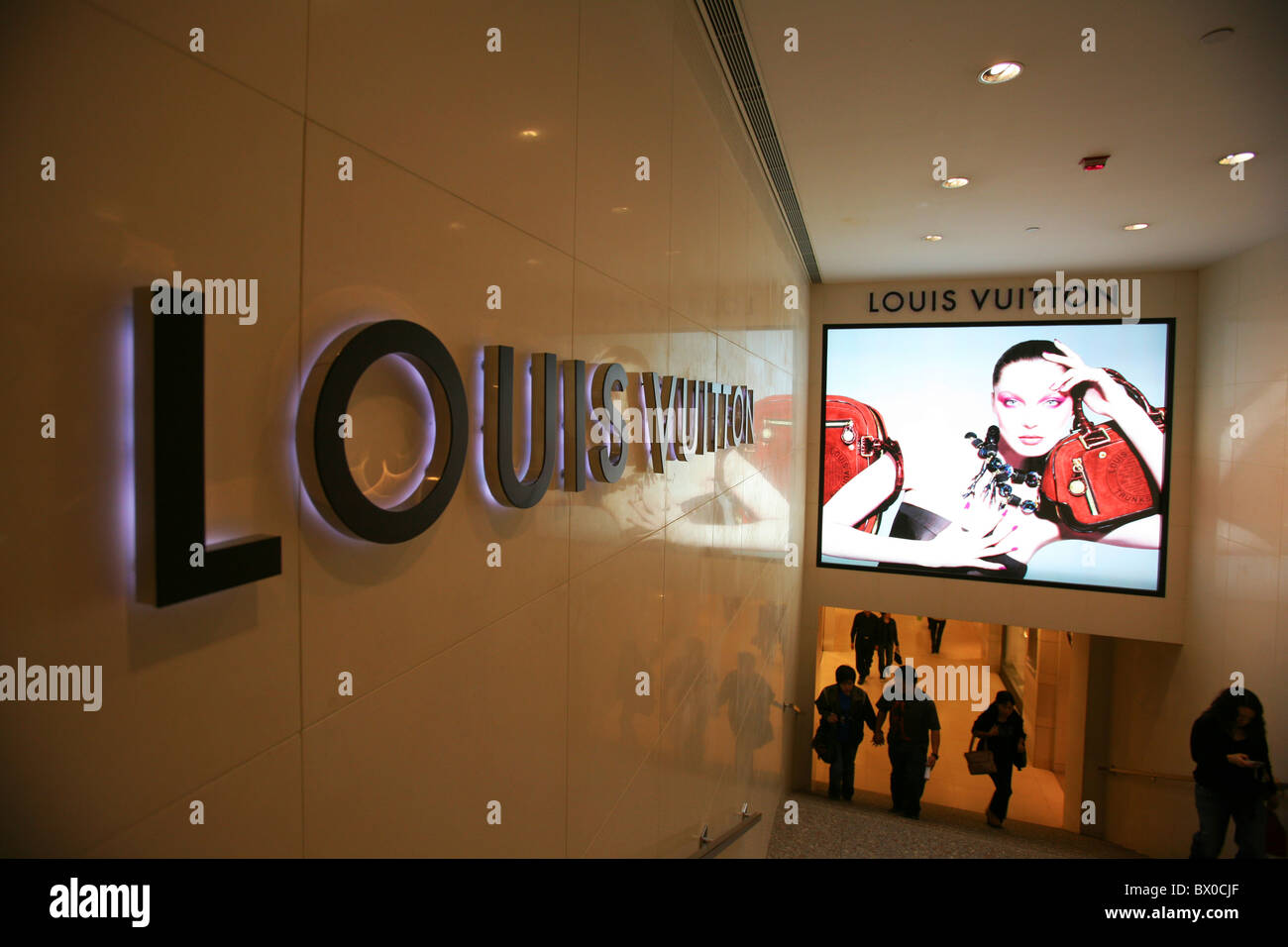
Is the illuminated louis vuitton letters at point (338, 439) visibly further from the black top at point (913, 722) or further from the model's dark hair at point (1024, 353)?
the model's dark hair at point (1024, 353)

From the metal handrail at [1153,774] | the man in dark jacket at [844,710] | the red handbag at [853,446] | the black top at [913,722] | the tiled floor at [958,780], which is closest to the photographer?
the metal handrail at [1153,774]

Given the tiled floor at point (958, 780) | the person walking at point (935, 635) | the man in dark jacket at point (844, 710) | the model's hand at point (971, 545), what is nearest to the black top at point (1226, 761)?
the man in dark jacket at point (844, 710)

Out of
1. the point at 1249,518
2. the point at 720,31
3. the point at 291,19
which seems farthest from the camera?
the point at 1249,518

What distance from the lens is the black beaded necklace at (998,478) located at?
24.5 ft

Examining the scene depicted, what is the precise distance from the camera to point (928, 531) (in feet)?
25.7

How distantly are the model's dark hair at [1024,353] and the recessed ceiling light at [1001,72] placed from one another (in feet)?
15.7

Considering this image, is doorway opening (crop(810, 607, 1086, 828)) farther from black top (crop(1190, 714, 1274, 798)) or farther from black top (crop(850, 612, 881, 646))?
black top (crop(1190, 714, 1274, 798))

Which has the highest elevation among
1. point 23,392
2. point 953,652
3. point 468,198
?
point 468,198

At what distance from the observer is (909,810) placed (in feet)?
23.1

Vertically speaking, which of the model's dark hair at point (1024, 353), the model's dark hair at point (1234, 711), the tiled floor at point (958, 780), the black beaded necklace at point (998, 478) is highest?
the model's dark hair at point (1024, 353)

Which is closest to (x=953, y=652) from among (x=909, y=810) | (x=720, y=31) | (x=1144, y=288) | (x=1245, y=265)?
(x=909, y=810)

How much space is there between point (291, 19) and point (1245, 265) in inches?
301

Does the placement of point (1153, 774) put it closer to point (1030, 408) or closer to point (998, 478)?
point (998, 478)
